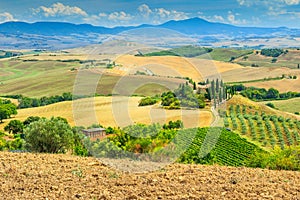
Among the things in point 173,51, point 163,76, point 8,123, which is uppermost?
point 173,51

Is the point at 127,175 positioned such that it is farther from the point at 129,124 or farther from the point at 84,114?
the point at 84,114

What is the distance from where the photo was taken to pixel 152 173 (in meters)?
10.8

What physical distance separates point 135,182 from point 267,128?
5021 centimetres

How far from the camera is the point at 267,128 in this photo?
56.5 metres

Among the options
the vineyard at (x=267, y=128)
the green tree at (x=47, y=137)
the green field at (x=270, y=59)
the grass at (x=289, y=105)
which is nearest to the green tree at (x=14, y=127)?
the vineyard at (x=267, y=128)

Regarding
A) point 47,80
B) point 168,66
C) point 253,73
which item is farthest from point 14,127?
point 253,73

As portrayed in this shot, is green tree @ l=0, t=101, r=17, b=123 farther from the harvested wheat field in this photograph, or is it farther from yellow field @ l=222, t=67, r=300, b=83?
yellow field @ l=222, t=67, r=300, b=83

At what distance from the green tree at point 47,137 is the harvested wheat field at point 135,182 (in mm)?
3893

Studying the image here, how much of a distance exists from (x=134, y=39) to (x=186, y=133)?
125 inches

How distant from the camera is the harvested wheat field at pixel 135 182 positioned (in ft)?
29.1

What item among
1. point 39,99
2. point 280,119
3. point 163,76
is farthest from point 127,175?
point 39,99

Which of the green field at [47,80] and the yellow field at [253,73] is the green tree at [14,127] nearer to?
the green field at [47,80]

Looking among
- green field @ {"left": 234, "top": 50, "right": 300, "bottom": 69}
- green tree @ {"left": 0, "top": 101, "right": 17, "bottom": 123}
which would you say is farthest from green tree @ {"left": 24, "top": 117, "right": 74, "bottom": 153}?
green field @ {"left": 234, "top": 50, "right": 300, "bottom": 69}

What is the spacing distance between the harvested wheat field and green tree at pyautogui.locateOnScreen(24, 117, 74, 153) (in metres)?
3.89
